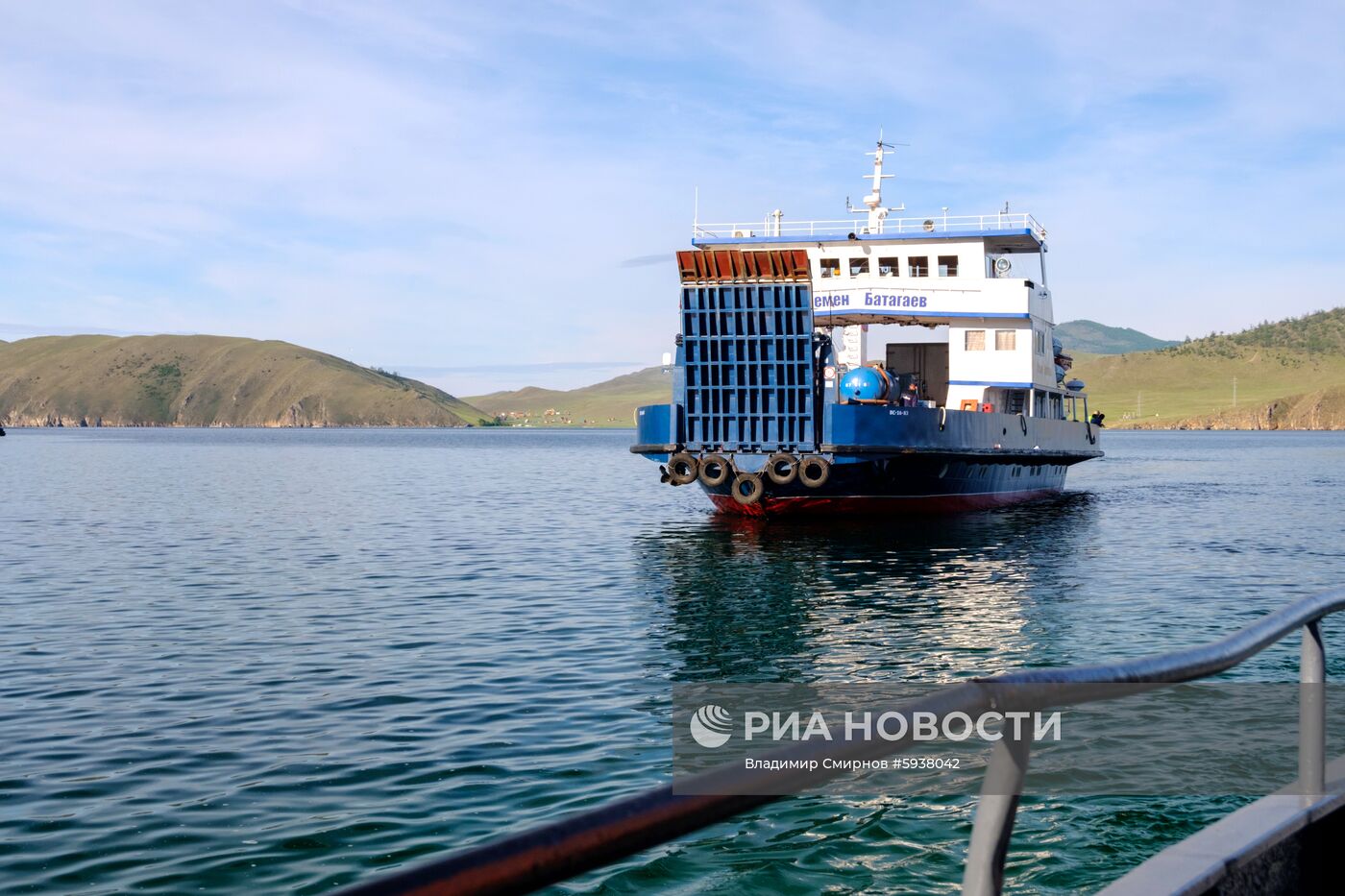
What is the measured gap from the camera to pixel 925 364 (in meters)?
38.9

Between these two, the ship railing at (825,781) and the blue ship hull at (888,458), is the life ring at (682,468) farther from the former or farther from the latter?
the ship railing at (825,781)

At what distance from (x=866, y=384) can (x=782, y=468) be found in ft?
12.4

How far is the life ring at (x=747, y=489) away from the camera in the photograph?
95.8 ft

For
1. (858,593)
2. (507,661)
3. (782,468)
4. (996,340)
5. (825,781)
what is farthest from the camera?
(996,340)

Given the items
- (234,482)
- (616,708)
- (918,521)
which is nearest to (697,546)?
(918,521)

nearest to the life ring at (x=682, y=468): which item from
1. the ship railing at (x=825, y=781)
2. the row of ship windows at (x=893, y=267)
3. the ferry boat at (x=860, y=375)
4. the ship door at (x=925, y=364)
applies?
the ferry boat at (x=860, y=375)

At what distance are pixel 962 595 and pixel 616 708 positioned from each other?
31.5 ft

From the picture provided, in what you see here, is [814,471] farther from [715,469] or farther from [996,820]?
[996,820]

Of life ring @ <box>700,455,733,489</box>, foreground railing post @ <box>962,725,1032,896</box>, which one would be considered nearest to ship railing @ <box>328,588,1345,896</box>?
foreground railing post @ <box>962,725,1032,896</box>

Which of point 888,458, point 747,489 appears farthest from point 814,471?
point 888,458

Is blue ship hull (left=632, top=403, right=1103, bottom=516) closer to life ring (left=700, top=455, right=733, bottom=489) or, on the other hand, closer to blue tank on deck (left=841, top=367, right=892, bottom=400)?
life ring (left=700, top=455, right=733, bottom=489)

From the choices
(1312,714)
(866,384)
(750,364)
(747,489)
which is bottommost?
(747,489)

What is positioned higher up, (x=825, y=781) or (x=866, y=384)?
(x=866, y=384)

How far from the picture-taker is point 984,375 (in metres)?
34.9
